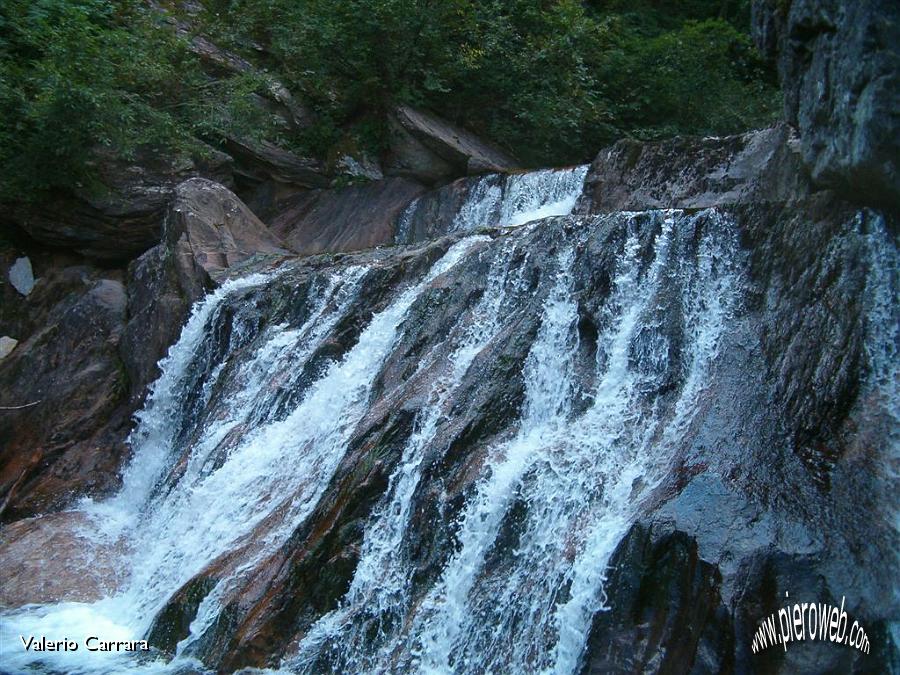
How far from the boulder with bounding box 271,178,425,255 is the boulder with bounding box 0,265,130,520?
289 centimetres

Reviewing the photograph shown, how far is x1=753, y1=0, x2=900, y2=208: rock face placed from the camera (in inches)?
207

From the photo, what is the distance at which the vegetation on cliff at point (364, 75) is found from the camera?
11523 mm

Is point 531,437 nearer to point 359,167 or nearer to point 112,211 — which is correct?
point 112,211

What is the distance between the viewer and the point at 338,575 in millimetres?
6199

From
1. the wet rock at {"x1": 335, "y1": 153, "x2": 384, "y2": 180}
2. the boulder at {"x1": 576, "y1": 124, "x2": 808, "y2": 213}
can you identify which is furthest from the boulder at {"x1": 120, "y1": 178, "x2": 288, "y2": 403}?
the boulder at {"x1": 576, "y1": 124, "x2": 808, "y2": 213}

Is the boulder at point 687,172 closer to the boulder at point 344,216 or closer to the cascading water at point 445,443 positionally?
the cascading water at point 445,443

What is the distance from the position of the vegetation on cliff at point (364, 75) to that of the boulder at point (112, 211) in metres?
0.29

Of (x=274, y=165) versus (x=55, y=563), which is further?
(x=274, y=165)

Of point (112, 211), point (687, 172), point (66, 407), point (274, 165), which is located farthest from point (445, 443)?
point (274, 165)

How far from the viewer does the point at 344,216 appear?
44.0 feet

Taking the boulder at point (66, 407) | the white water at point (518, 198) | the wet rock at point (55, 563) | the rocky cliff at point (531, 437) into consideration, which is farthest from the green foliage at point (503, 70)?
the wet rock at point (55, 563)

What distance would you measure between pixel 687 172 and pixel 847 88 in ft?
14.9

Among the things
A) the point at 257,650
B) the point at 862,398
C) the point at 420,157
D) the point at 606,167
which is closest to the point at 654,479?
the point at 862,398

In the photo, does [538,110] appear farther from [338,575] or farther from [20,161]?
[338,575]
